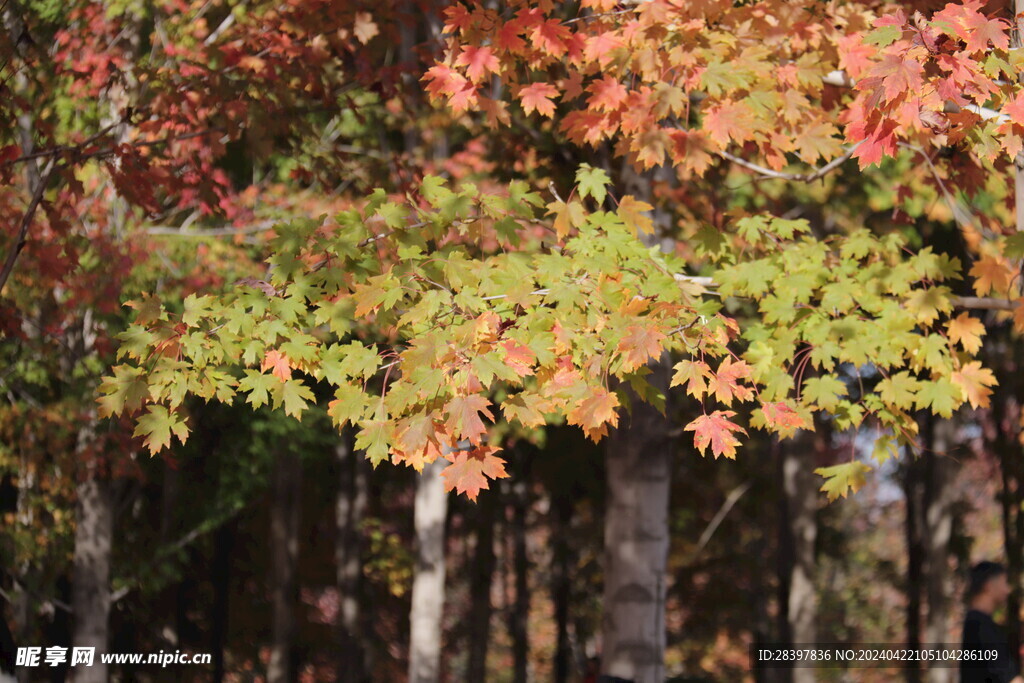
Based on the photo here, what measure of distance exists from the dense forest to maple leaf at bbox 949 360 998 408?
0.02 m

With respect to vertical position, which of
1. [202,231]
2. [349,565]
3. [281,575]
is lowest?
[281,575]

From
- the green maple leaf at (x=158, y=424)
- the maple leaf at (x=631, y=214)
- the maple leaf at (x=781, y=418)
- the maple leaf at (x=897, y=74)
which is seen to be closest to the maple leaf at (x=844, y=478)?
the maple leaf at (x=781, y=418)

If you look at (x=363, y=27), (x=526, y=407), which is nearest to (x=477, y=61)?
(x=363, y=27)

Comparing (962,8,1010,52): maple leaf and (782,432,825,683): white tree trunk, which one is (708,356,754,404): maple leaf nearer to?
(962,8,1010,52): maple leaf

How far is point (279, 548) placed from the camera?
66.4 feet

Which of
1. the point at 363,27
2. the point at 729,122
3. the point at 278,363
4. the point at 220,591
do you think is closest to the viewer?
the point at 278,363

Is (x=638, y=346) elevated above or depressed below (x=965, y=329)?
below

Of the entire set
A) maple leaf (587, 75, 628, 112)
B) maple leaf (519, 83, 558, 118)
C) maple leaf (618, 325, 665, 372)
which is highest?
maple leaf (519, 83, 558, 118)

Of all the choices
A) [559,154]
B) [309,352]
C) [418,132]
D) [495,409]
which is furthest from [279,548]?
[309,352]

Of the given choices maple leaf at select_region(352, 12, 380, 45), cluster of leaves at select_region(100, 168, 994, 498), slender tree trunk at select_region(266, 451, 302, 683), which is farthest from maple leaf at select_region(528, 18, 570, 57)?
slender tree trunk at select_region(266, 451, 302, 683)

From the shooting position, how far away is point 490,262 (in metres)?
5.43

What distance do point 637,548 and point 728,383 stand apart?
115 inches

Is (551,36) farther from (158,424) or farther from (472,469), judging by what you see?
(158,424)

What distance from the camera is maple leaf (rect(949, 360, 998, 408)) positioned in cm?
638
